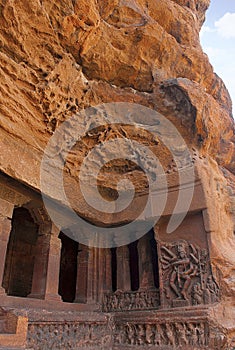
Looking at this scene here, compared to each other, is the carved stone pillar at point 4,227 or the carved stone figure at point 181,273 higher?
the carved stone pillar at point 4,227

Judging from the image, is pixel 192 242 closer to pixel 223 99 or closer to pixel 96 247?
pixel 96 247

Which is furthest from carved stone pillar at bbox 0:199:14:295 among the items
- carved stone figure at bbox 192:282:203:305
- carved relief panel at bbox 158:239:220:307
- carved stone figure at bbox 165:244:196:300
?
carved stone figure at bbox 192:282:203:305

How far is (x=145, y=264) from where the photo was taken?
8.16 m

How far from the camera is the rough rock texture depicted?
576cm

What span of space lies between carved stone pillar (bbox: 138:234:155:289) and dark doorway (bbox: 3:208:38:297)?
14.8 ft

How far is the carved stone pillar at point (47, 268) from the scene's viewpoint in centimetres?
679

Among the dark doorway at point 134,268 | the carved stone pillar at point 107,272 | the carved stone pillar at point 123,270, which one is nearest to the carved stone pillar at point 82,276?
the carved stone pillar at point 107,272

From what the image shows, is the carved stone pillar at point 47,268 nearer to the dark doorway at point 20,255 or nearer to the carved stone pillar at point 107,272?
→ the carved stone pillar at point 107,272

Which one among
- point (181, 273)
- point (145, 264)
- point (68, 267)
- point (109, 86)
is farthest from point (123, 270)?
point (109, 86)

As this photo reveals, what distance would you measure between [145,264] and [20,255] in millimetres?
4925

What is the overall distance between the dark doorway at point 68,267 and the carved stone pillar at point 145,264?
383 cm

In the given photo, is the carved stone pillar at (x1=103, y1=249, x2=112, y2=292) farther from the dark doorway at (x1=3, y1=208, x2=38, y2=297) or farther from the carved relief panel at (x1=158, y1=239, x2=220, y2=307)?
the dark doorway at (x1=3, y1=208, x2=38, y2=297)

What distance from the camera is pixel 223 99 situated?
408 inches

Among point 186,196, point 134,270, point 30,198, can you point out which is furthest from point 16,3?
point 134,270
